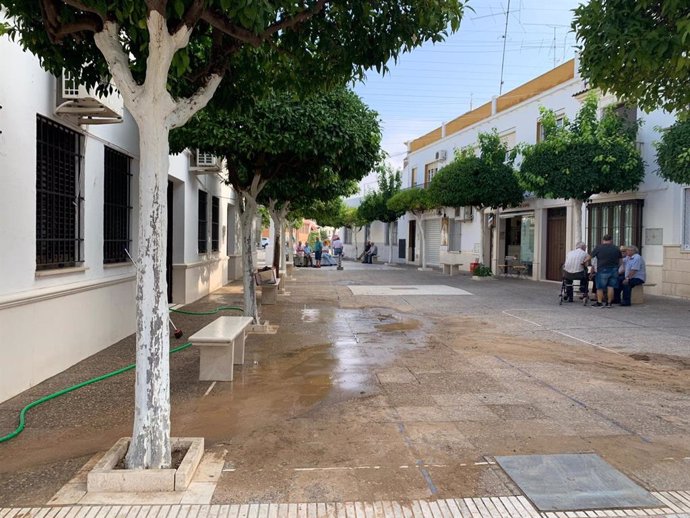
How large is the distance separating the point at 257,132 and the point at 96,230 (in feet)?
7.87

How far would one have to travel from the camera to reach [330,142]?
7.74 metres

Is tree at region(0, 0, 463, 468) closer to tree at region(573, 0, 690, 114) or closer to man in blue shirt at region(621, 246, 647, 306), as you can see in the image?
tree at region(573, 0, 690, 114)

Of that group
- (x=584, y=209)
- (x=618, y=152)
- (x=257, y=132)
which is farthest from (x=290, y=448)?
(x=584, y=209)

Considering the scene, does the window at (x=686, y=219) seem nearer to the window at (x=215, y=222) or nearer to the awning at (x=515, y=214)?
the awning at (x=515, y=214)

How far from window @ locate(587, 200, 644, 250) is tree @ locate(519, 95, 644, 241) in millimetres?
813

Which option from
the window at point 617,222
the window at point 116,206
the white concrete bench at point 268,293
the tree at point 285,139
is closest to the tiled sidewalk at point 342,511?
the tree at point 285,139

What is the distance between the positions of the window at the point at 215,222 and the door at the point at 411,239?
60.6 ft

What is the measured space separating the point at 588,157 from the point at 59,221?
39.9 feet

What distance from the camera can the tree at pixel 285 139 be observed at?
7.52 m

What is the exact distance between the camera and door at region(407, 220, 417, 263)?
109 ft

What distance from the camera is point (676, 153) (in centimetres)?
1188

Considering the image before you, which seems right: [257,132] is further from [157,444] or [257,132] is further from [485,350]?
[157,444]

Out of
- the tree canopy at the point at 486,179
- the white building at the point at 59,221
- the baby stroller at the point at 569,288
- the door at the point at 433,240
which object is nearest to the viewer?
the white building at the point at 59,221

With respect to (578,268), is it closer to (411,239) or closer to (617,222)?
(617,222)
